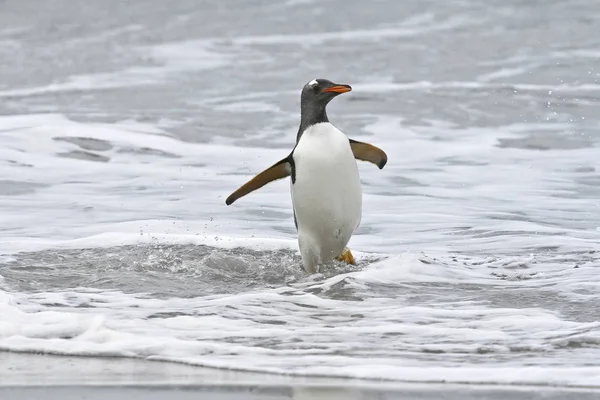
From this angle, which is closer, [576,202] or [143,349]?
[143,349]

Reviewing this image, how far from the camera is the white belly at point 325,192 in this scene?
635 centimetres

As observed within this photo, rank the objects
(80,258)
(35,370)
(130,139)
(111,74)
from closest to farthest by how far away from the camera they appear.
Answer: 1. (35,370)
2. (80,258)
3. (130,139)
4. (111,74)

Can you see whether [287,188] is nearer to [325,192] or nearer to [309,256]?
[309,256]

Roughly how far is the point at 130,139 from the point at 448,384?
8.97 meters

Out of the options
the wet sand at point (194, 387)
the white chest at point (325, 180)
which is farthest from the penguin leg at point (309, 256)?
the wet sand at point (194, 387)

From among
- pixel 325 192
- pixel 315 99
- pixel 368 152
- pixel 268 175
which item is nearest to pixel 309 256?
pixel 325 192

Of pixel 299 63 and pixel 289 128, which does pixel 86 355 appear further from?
pixel 299 63

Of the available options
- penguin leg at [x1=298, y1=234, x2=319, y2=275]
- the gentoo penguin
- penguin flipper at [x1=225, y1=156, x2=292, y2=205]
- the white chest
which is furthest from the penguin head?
penguin leg at [x1=298, y1=234, x2=319, y2=275]

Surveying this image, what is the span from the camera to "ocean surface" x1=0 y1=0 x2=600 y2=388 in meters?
4.54

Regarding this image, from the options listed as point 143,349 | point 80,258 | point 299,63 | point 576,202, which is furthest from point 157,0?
point 143,349

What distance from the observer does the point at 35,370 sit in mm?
4043

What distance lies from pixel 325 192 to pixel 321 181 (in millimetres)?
77

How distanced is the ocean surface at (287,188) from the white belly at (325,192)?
203mm

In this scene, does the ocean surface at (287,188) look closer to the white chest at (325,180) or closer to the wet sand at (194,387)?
the wet sand at (194,387)
